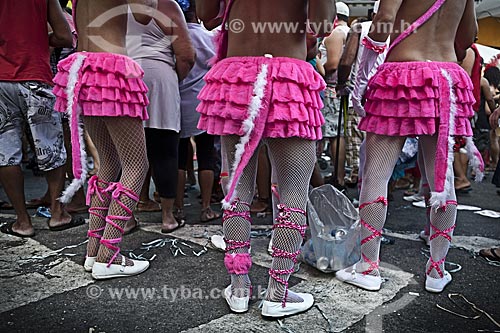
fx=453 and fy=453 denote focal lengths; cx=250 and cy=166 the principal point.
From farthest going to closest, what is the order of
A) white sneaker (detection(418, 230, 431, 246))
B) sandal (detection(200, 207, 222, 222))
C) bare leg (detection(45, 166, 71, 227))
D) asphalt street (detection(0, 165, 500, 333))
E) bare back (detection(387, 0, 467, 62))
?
1. sandal (detection(200, 207, 222, 222))
2. bare leg (detection(45, 166, 71, 227))
3. white sneaker (detection(418, 230, 431, 246))
4. bare back (detection(387, 0, 467, 62))
5. asphalt street (detection(0, 165, 500, 333))

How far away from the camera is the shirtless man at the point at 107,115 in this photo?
2.27 meters

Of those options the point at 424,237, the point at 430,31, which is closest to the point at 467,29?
the point at 430,31

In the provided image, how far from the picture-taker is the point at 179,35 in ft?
9.58

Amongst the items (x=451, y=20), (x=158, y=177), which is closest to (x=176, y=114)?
(x=158, y=177)

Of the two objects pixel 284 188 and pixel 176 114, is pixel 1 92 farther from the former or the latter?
pixel 284 188

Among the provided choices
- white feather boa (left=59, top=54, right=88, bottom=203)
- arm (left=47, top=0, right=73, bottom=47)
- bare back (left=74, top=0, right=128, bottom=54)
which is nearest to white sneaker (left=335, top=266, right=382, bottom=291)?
white feather boa (left=59, top=54, right=88, bottom=203)

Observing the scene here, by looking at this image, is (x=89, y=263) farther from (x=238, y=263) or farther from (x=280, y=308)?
(x=280, y=308)

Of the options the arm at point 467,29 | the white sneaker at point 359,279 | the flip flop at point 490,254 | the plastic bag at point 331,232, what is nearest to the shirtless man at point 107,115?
the plastic bag at point 331,232

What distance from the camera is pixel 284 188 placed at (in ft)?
6.75

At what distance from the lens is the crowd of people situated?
1951 mm

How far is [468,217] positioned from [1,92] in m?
3.79

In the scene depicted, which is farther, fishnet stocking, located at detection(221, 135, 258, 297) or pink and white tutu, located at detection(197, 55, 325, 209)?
fishnet stocking, located at detection(221, 135, 258, 297)

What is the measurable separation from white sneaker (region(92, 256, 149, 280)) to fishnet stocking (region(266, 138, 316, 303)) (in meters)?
0.83

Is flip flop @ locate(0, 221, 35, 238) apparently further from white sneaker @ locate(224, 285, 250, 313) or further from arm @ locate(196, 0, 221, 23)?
arm @ locate(196, 0, 221, 23)
